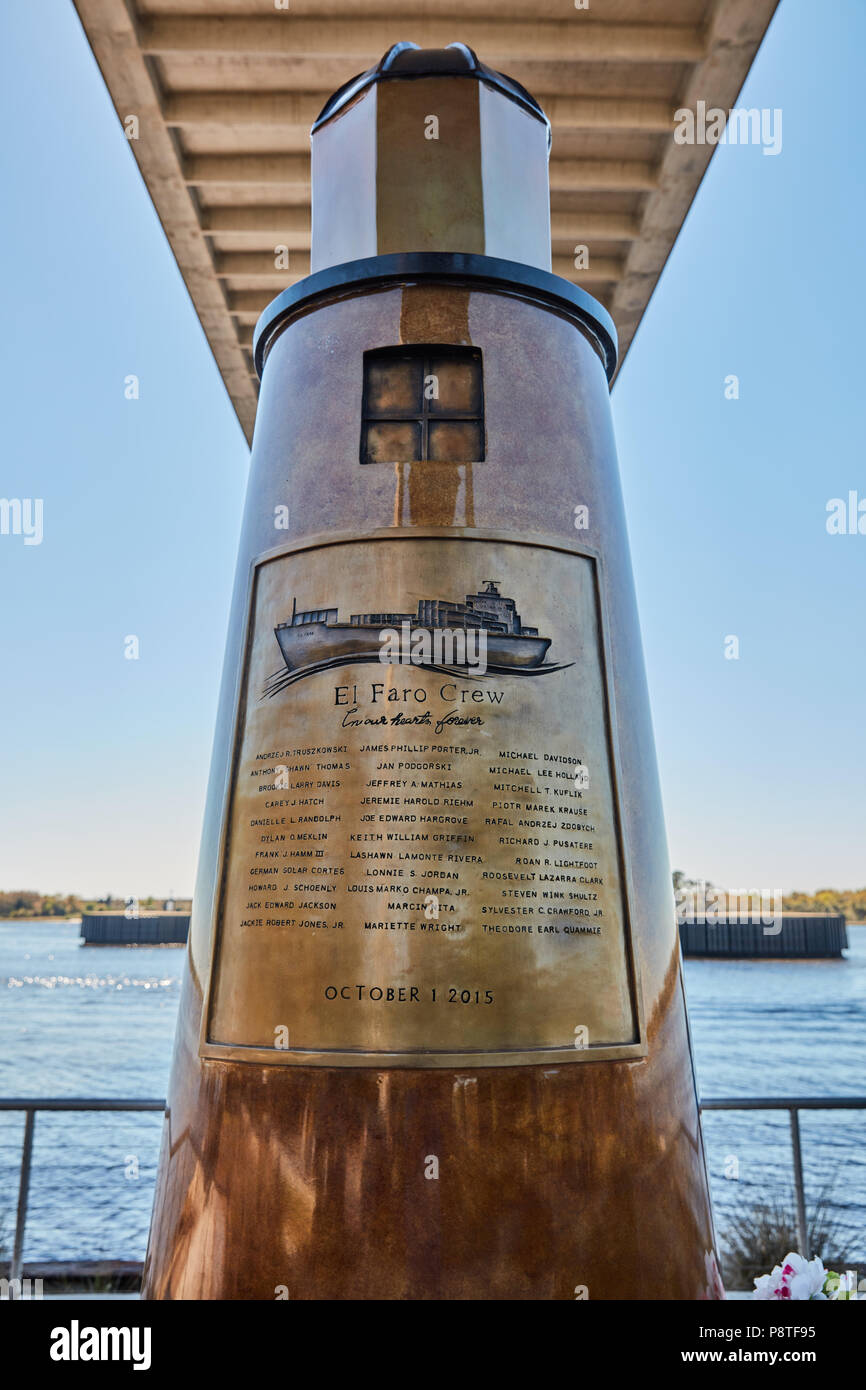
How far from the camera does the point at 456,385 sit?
12.7 feet

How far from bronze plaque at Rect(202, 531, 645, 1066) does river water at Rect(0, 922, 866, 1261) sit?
8.05 feet

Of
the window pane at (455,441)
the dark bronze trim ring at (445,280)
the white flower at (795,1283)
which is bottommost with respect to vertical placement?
the white flower at (795,1283)

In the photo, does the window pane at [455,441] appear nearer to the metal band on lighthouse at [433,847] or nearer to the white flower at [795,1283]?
the metal band on lighthouse at [433,847]

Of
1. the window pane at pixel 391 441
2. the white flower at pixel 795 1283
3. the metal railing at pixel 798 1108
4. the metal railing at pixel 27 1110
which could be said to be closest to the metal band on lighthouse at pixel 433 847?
the window pane at pixel 391 441

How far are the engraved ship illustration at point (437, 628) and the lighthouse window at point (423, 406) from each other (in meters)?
0.59

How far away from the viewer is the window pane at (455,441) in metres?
3.78

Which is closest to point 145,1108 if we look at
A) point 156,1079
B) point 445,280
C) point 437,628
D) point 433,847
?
point 433,847

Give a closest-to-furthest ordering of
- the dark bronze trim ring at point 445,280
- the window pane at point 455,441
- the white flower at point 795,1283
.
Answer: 1. the white flower at point 795,1283
2. the window pane at point 455,441
3. the dark bronze trim ring at point 445,280

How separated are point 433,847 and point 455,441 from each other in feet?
4.94
